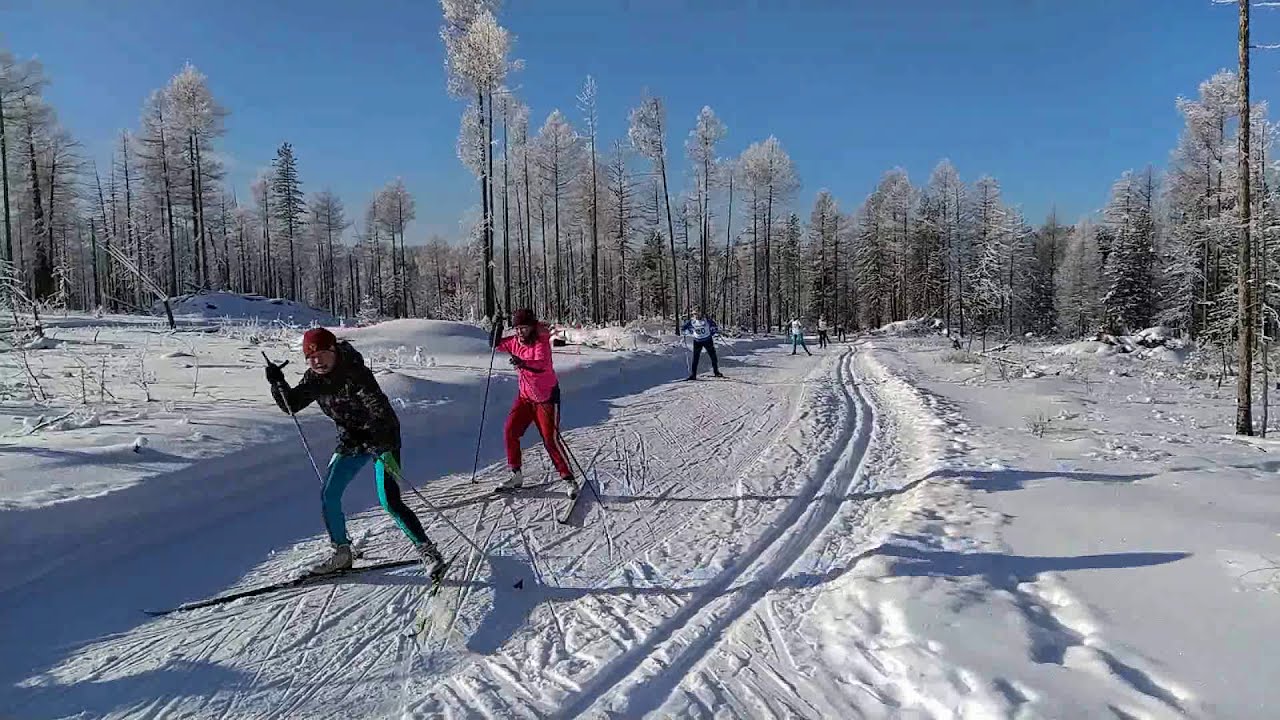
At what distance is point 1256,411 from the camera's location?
1367 cm

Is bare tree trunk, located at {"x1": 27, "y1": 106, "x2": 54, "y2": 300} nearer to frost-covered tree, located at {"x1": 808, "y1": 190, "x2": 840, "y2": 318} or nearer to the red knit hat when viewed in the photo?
the red knit hat

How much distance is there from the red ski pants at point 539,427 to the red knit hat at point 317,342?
2378mm

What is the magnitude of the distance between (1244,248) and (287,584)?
1428cm

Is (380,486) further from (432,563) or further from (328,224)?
(328,224)

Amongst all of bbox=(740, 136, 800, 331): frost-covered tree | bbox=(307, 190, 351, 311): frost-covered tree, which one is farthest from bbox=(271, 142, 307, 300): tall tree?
bbox=(740, 136, 800, 331): frost-covered tree

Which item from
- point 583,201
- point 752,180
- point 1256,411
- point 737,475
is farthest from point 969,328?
point 737,475

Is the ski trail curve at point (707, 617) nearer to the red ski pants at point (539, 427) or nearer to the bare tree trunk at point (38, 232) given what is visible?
the red ski pants at point (539, 427)

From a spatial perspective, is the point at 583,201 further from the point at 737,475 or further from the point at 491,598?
the point at 491,598

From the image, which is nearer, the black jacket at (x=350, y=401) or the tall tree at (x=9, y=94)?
→ the black jacket at (x=350, y=401)

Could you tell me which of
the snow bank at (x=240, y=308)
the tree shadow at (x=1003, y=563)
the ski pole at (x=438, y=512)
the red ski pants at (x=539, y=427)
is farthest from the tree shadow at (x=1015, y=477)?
the snow bank at (x=240, y=308)

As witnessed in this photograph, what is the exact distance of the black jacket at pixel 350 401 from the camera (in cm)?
442

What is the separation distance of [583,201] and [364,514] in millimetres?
37092

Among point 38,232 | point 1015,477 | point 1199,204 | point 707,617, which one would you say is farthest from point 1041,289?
point 38,232

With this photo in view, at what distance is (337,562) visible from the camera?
15.3ft
